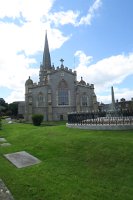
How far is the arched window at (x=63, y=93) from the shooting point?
63875 millimetres

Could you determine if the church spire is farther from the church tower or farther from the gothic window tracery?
the gothic window tracery

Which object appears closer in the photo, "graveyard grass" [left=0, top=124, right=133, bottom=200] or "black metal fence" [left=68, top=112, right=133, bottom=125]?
"graveyard grass" [left=0, top=124, right=133, bottom=200]

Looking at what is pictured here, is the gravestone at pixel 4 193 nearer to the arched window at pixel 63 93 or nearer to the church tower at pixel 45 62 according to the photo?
the arched window at pixel 63 93

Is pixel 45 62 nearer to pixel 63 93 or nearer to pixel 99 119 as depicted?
pixel 63 93

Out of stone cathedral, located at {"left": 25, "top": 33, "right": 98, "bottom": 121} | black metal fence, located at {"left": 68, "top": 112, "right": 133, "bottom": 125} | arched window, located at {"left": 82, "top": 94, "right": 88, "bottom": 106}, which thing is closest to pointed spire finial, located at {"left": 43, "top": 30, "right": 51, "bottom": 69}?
stone cathedral, located at {"left": 25, "top": 33, "right": 98, "bottom": 121}

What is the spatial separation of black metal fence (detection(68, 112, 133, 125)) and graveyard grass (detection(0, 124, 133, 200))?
192 inches

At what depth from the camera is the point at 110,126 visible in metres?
16.8

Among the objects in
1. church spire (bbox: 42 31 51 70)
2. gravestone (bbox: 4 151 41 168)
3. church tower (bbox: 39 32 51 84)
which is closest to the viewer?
gravestone (bbox: 4 151 41 168)

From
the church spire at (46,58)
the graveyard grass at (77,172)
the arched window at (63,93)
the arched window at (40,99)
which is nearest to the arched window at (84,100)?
the arched window at (63,93)

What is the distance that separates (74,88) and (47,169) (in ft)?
183

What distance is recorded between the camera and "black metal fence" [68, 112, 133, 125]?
17.6 meters

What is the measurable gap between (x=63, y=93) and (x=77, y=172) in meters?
55.3

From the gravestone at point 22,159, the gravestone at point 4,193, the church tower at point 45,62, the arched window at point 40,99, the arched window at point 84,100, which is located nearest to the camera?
the gravestone at point 4,193

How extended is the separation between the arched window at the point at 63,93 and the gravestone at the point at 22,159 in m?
50.8
